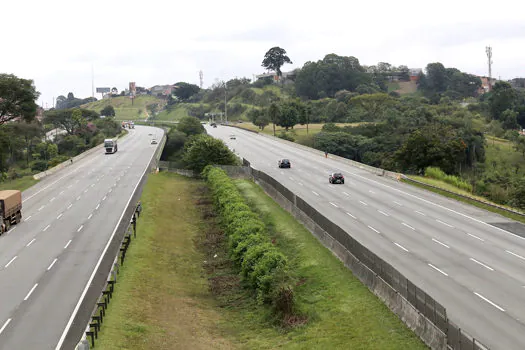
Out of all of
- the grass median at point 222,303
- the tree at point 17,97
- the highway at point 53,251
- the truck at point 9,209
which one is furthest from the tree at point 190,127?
the truck at point 9,209

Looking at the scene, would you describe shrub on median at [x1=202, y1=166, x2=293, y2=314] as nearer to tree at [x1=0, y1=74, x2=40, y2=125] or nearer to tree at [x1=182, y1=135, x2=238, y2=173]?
tree at [x1=182, y1=135, x2=238, y2=173]

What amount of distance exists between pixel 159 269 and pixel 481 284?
17427 millimetres

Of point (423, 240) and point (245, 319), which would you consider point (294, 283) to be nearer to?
point (245, 319)

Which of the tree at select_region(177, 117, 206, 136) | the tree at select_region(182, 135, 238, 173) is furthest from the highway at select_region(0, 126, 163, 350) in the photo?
the tree at select_region(177, 117, 206, 136)

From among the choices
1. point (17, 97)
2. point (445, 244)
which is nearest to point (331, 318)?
point (445, 244)

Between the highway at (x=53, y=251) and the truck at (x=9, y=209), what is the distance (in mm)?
621

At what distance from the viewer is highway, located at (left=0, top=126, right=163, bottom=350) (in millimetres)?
22552

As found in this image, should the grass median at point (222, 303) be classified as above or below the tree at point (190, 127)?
below

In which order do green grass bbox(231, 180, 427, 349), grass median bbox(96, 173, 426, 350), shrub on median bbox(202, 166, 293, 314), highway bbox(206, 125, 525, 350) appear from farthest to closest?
shrub on median bbox(202, 166, 293, 314)
highway bbox(206, 125, 525, 350)
grass median bbox(96, 173, 426, 350)
green grass bbox(231, 180, 427, 349)

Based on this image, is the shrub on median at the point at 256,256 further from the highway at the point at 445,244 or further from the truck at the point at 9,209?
the truck at the point at 9,209

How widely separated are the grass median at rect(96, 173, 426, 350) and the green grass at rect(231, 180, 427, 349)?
0.04m

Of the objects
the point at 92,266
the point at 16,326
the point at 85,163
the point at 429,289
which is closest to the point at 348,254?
the point at 429,289

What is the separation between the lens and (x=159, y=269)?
34.2 meters

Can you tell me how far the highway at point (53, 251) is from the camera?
2255cm
